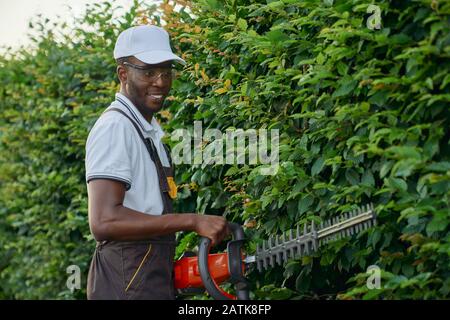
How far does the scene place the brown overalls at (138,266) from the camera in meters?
4.52

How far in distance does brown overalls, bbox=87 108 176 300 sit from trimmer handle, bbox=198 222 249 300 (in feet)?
0.79

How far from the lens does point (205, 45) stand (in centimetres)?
605

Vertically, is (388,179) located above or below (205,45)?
below

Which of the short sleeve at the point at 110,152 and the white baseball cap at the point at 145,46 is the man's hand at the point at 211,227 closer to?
the short sleeve at the point at 110,152

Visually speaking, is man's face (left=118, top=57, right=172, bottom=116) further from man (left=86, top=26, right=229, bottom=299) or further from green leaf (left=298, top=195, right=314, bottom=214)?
green leaf (left=298, top=195, right=314, bottom=214)

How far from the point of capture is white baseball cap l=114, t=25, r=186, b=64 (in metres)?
4.72

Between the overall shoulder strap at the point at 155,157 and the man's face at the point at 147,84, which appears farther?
the man's face at the point at 147,84

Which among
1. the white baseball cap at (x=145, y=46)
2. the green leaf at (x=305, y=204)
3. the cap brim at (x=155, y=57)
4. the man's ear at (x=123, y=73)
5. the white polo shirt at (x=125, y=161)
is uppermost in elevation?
the white baseball cap at (x=145, y=46)

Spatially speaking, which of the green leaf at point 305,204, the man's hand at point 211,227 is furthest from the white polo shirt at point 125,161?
the green leaf at point 305,204

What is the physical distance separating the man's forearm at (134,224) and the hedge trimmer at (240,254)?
13 cm

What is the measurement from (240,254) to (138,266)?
46cm
